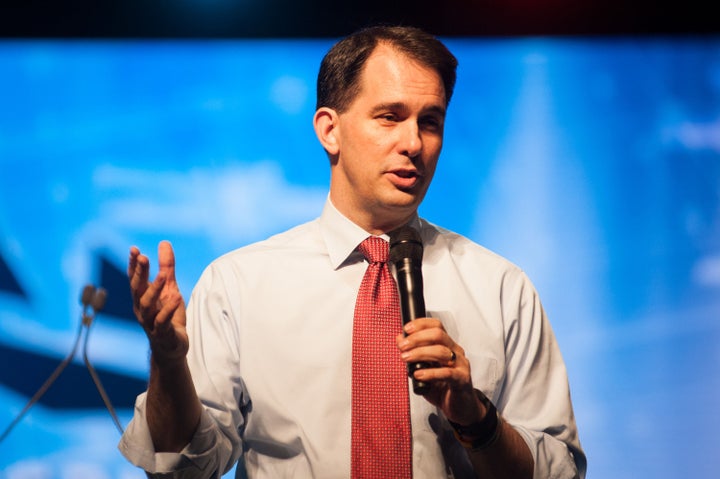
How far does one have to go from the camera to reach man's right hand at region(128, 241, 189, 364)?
150 cm

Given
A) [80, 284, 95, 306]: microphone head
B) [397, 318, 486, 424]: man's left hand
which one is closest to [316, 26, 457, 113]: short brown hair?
[397, 318, 486, 424]: man's left hand

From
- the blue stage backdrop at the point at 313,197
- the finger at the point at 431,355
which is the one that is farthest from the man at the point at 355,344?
the blue stage backdrop at the point at 313,197

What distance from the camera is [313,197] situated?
2.83 meters

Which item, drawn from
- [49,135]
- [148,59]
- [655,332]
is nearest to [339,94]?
[148,59]

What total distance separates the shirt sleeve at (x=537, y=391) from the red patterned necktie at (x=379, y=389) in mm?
259

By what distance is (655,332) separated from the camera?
2.84 m

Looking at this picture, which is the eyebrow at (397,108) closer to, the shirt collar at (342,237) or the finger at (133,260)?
the shirt collar at (342,237)

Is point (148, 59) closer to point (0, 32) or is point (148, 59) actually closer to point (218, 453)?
point (0, 32)

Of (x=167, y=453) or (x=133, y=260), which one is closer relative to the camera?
(x=133, y=260)

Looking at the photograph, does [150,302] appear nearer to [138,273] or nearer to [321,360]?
[138,273]

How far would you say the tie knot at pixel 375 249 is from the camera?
6.26 feet

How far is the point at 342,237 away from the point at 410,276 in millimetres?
428

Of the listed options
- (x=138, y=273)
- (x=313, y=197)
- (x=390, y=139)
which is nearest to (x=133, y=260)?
(x=138, y=273)

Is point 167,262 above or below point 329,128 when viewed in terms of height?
below
